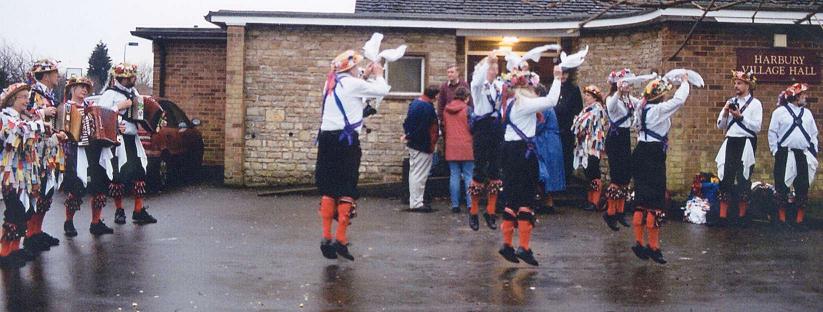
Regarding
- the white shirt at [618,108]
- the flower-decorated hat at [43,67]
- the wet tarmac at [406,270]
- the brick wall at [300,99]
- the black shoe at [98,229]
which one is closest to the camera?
the wet tarmac at [406,270]

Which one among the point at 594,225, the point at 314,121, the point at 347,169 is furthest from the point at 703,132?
the point at 347,169

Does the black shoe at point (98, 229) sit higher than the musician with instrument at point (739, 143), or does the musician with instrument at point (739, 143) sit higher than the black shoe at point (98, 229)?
the musician with instrument at point (739, 143)

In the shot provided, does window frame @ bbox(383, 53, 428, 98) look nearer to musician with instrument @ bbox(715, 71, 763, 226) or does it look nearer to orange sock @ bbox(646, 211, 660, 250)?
musician with instrument @ bbox(715, 71, 763, 226)

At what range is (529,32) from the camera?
19562 mm

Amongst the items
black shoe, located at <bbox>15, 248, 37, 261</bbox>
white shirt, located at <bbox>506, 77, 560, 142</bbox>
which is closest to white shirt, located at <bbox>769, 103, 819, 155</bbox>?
white shirt, located at <bbox>506, 77, 560, 142</bbox>

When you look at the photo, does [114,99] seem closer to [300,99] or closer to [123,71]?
[123,71]

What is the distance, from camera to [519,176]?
10.0 metres

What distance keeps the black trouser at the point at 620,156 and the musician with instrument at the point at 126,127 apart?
5.48 m

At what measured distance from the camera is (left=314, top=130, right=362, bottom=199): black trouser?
9.99m

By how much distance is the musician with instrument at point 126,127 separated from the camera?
12266 mm

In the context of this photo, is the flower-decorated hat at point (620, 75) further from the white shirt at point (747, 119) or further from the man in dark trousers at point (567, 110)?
the man in dark trousers at point (567, 110)

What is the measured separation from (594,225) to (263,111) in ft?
25.7

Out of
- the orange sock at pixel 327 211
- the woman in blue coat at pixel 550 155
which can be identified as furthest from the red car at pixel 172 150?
the orange sock at pixel 327 211

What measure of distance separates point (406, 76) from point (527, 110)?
983 centimetres
